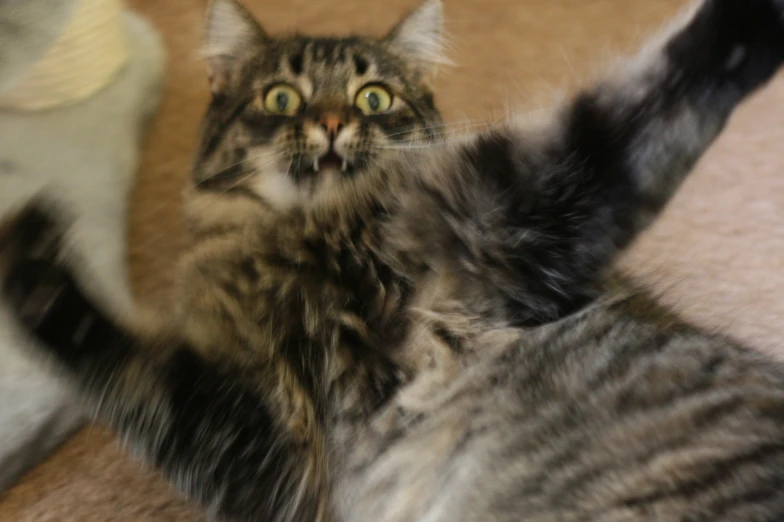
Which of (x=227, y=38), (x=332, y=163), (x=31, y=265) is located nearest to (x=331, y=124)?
(x=332, y=163)

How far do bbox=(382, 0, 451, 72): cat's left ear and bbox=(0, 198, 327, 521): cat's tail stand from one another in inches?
28.1

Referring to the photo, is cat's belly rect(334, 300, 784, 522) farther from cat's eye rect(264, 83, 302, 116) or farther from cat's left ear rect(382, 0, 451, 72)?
cat's left ear rect(382, 0, 451, 72)

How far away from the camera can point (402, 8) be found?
1.86 meters

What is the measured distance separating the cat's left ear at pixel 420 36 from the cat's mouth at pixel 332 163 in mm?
345

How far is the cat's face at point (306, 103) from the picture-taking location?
0.99 metres

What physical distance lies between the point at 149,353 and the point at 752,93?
70cm

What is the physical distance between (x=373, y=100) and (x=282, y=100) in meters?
0.15

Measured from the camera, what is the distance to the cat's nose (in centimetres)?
99

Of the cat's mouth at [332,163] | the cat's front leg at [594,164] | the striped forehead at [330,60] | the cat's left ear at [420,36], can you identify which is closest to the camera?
the cat's front leg at [594,164]

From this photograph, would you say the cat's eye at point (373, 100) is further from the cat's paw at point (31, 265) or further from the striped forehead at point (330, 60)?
the cat's paw at point (31, 265)

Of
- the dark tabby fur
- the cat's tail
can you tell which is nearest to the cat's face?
the dark tabby fur

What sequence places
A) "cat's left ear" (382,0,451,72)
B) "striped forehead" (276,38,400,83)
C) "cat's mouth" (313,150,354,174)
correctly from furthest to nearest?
"cat's left ear" (382,0,451,72) → "striped forehead" (276,38,400,83) → "cat's mouth" (313,150,354,174)

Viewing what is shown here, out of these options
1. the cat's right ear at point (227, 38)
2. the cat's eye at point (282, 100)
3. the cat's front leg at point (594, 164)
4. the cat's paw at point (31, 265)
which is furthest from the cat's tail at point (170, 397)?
the cat's right ear at point (227, 38)

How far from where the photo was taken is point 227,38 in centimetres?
118
